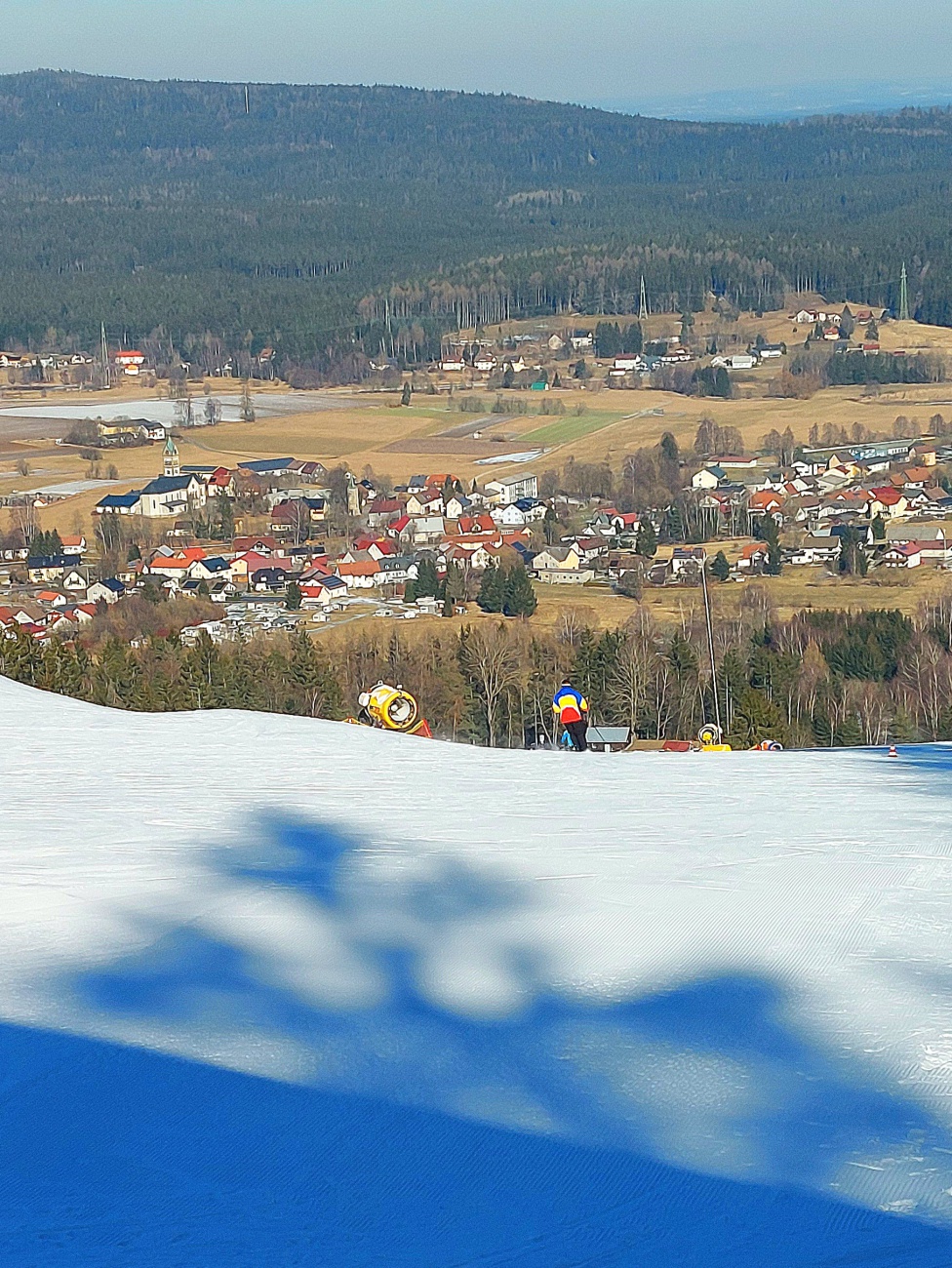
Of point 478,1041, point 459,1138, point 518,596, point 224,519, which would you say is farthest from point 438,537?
point 459,1138

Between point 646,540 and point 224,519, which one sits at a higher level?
point 224,519

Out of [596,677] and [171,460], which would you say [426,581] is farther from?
[171,460]

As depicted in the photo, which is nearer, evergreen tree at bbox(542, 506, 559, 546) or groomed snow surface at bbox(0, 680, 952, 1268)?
groomed snow surface at bbox(0, 680, 952, 1268)

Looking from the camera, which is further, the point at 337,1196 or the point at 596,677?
the point at 596,677

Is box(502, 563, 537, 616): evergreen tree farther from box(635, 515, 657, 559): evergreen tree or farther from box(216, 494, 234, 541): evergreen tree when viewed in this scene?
box(216, 494, 234, 541): evergreen tree

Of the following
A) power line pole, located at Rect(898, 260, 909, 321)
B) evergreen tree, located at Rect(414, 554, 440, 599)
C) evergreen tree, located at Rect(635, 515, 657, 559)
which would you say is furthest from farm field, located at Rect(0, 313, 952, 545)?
evergreen tree, located at Rect(414, 554, 440, 599)

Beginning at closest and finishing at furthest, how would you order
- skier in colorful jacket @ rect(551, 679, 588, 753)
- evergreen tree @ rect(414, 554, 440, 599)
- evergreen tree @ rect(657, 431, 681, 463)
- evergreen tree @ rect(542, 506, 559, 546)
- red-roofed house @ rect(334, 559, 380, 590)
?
skier in colorful jacket @ rect(551, 679, 588, 753), evergreen tree @ rect(414, 554, 440, 599), red-roofed house @ rect(334, 559, 380, 590), evergreen tree @ rect(542, 506, 559, 546), evergreen tree @ rect(657, 431, 681, 463)

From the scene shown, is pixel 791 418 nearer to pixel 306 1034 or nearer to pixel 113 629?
pixel 113 629
